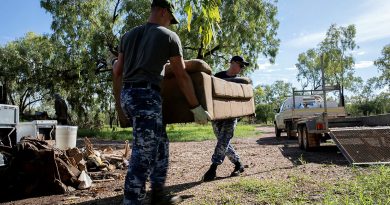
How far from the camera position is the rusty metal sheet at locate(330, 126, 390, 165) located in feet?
22.1

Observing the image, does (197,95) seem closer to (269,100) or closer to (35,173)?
(35,173)

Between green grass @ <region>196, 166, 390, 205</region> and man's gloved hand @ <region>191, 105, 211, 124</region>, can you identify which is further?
green grass @ <region>196, 166, 390, 205</region>

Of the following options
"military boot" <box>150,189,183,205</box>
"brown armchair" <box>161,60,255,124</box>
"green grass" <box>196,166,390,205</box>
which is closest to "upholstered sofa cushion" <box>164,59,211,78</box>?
"brown armchair" <box>161,60,255,124</box>

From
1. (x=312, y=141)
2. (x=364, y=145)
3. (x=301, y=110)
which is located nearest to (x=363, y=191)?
(x=364, y=145)

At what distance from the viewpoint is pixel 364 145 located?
7.23 metres

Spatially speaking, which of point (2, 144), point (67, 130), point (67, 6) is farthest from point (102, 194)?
point (67, 6)

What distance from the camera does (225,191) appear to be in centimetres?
482

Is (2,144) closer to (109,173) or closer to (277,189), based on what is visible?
(109,173)

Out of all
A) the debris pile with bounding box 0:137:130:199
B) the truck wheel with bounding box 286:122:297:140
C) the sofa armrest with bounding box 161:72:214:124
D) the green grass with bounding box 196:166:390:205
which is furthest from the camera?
the truck wheel with bounding box 286:122:297:140

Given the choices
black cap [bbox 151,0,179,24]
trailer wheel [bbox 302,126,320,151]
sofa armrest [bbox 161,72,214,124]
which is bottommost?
trailer wheel [bbox 302,126,320,151]

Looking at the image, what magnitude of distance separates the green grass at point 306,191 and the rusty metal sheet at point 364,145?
138 centimetres

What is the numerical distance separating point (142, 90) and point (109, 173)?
13.9ft

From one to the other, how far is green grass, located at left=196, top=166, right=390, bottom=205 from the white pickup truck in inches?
330

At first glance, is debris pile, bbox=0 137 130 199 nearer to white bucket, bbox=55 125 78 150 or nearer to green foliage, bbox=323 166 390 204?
white bucket, bbox=55 125 78 150
